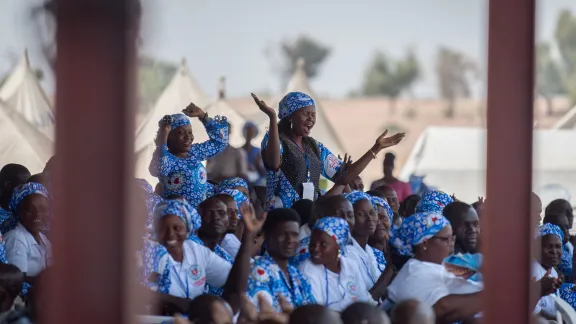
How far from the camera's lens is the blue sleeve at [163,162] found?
536 centimetres

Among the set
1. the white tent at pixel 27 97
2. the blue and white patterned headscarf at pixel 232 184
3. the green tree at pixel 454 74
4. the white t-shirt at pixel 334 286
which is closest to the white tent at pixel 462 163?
the white tent at pixel 27 97

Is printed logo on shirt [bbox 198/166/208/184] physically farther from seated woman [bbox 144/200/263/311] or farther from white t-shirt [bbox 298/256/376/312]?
white t-shirt [bbox 298/256/376/312]

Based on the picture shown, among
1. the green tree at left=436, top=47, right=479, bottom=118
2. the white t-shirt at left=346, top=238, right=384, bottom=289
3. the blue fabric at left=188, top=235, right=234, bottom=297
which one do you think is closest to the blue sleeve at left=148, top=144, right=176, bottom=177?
the blue fabric at left=188, top=235, right=234, bottom=297

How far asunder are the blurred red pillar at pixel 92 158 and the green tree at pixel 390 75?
24.4 m

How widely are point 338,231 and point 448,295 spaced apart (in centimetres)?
52

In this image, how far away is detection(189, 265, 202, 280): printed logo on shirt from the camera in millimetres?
4031

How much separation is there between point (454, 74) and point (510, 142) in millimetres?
23911

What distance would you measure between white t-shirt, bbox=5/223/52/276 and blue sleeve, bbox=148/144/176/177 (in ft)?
2.98

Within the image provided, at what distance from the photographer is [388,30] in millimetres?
22547

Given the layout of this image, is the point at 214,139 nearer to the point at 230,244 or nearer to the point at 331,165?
the point at 331,165

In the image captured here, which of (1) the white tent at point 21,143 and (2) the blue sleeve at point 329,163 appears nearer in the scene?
(2) the blue sleeve at point 329,163

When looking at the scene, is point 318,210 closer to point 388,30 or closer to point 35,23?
point 35,23

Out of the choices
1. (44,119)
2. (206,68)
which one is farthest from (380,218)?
(206,68)

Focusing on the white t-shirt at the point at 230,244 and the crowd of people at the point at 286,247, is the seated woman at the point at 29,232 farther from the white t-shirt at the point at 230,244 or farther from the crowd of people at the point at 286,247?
the white t-shirt at the point at 230,244
